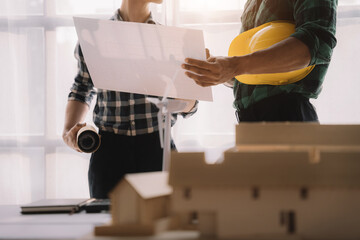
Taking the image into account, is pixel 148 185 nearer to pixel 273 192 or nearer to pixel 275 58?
pixel 273 192

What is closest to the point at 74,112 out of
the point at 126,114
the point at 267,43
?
the point at 126,114

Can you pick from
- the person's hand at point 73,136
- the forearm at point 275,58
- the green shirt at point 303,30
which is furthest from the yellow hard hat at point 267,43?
the person's hand at point 73,136

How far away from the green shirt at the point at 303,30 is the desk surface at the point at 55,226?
667mm

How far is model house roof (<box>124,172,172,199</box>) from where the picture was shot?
1.83ft

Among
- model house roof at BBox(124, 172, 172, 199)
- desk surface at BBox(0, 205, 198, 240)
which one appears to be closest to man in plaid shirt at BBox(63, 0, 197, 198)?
desk surface at BBox(0, 205, 198, 240)

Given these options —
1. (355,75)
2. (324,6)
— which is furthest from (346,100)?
(324,6)

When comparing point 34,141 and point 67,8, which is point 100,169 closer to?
point 34,141

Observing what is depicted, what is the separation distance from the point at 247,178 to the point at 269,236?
0.09m

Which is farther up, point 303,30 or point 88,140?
point 303,30

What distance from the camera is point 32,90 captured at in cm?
283

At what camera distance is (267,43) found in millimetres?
1109

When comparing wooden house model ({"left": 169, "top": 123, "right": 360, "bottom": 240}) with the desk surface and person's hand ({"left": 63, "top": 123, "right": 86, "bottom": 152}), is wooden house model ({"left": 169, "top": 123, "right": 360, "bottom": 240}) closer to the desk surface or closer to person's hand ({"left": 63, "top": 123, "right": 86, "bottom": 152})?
the desk surface

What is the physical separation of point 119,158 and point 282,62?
86 centimetres

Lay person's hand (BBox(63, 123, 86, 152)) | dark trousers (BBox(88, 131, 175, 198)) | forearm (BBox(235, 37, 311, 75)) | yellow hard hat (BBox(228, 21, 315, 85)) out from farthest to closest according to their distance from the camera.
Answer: dark trousers (BBox(88, 131, 175, 198))
person's hand (BBox(63, 123, 86, 152))
yellow hard hat (BBox(228, 21, 315, 85))
forearm (BBox(235, 37, 311, 75))
